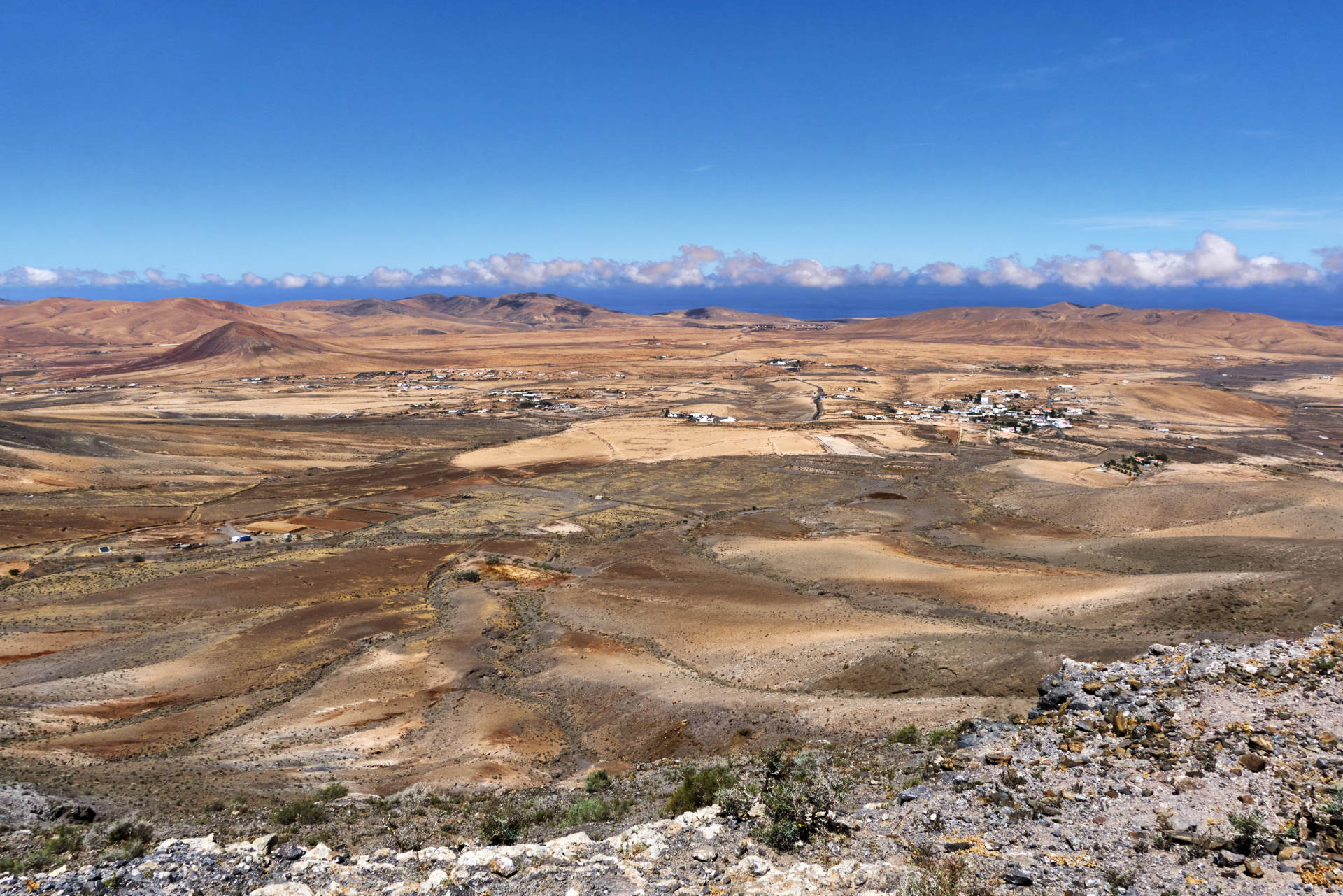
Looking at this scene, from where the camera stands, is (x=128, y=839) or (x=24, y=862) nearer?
(x=24, y=862)

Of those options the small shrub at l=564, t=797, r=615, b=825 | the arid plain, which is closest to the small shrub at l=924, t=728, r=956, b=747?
the arid plain

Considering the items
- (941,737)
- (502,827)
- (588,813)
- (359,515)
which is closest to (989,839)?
(941,737)

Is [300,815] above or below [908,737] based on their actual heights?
below

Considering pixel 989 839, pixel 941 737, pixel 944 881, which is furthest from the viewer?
pixel 941 737

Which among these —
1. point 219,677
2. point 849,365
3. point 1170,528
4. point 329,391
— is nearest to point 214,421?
point 329,391

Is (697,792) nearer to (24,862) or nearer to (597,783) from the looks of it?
(597,783)

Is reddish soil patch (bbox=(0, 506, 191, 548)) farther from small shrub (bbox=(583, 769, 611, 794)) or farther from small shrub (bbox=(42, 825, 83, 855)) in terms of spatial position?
small shrub (bbox=(583, 769, 611, 794))
